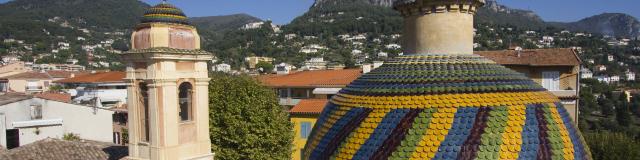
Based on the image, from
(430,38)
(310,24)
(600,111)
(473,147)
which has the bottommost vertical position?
(600,111)

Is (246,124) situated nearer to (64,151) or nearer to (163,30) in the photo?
(64,151)

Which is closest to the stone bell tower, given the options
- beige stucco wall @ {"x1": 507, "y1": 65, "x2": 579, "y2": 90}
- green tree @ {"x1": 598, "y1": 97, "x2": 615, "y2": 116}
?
beige stucco wall @ {"x1": 507, "y1": 65, "x2": 579, "y2": 90}

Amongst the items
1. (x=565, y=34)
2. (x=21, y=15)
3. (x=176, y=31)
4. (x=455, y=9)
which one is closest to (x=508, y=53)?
(x=176, y=31)

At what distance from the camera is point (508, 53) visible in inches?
1038

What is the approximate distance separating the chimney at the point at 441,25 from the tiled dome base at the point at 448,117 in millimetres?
170

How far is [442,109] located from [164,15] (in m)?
10.3

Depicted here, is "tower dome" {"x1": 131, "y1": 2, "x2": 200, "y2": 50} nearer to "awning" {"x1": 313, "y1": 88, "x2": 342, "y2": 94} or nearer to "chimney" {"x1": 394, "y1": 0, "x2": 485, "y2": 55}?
"chimney" {"x1": 394, "y1": 0, "x2": 485, "y2": 55}

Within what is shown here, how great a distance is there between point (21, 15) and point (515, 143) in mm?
217637

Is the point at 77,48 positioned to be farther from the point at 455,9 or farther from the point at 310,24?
the point at 455,9

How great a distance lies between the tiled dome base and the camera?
5059mm

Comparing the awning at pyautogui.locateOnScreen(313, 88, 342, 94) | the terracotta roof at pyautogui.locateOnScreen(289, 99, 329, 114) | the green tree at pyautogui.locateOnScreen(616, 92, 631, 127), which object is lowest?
the green tree at pyautogui.locateOnScreen(616, 92, 631, 127)

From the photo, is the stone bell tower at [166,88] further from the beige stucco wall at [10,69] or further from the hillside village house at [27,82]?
the beige stucco wall at [10,69]

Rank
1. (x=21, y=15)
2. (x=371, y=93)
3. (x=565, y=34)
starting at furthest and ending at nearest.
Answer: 1. (x=21, y=15)
2. (x=565, y=34)
3. (x=371, y=93)

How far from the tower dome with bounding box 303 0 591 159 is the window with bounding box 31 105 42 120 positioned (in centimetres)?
2199
